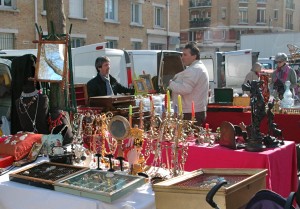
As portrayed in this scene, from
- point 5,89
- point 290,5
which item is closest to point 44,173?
point 5,89

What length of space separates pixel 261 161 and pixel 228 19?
1787 inches

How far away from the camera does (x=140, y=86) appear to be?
21.6 ft

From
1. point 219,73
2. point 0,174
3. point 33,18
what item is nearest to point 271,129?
point 0,174

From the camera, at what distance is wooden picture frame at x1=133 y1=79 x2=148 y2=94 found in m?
6.47

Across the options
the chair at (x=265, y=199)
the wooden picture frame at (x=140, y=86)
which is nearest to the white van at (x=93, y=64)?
the wooden picture frame at (x=140, y=86)

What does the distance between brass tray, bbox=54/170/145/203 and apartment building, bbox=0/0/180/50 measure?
47.4ft

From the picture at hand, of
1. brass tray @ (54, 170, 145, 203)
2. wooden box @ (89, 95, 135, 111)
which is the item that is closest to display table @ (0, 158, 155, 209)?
brass tray @ (54, 170, 145, 203)

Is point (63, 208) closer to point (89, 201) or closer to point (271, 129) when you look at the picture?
point (89, 201)

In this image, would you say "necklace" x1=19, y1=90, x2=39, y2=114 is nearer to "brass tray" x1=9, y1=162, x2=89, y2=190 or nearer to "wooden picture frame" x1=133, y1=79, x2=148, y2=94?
"brass tray" x1=9, y1=162, x2=89, y2=190

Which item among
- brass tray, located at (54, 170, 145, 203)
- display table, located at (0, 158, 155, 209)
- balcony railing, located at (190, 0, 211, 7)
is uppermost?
balcony railing, located at (190, 0, 211, 7)

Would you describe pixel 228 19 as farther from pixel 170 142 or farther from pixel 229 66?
pixel 170 142

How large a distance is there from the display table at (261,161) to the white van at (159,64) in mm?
4119

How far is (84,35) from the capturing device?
19.8 m

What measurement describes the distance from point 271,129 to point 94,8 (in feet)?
57.7
